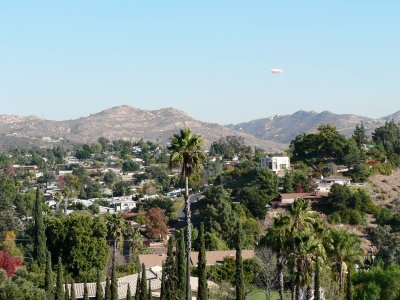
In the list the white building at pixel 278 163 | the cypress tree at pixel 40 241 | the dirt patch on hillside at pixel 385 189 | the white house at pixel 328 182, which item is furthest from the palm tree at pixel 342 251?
the white building at pixel 278 163

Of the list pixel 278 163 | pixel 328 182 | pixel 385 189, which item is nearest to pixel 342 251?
pixel 328 182

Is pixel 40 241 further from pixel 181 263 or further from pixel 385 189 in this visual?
pixel 385 189

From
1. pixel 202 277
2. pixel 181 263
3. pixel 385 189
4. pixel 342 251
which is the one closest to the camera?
pixel 202 277

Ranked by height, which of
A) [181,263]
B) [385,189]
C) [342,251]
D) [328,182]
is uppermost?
[328,182]

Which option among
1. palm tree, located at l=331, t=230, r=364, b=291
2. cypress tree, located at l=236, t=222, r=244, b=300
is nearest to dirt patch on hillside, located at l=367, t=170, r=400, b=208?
palm tree, located at l=331, t=230, r=364, b=291

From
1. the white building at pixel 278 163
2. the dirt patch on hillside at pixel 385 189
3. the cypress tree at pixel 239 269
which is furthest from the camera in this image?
the white building at pixel 278 163

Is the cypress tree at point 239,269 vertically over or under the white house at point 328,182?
under

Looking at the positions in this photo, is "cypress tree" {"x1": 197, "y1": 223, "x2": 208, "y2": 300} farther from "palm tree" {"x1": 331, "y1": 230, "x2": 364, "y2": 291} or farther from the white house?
the white house

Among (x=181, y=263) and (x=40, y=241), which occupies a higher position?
(x=181, y=263)

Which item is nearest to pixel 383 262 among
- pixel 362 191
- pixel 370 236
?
pixel 370 236

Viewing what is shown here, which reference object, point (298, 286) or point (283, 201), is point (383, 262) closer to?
point (283, 201)

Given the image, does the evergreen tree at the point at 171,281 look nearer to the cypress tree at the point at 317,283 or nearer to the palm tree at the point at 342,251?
the palm tree at the point at 342,251
